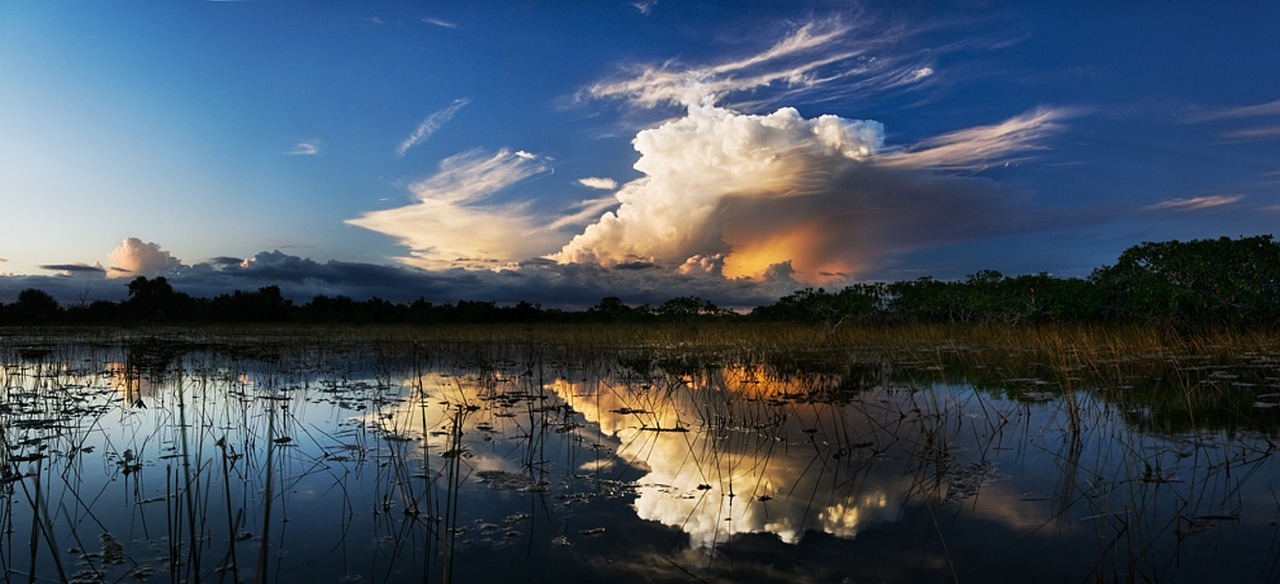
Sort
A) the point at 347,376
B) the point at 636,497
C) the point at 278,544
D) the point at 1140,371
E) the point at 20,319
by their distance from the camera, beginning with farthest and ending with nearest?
the point at 20,319, the point at 347,376, the point at 1140,371, the point at 636,497, the point at 278,544

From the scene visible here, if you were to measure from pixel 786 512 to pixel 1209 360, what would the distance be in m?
13.6

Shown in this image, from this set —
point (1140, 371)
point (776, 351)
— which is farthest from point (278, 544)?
point (776, 351)

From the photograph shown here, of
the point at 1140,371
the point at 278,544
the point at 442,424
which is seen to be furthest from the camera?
the point at 1140,371

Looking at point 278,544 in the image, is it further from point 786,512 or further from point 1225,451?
point 1225,451

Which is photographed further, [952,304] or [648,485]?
[952,304]

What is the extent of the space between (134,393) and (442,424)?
612 cm

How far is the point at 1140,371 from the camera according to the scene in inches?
455

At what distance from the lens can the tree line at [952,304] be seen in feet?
63.9

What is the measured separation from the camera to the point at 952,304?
30.9 meters

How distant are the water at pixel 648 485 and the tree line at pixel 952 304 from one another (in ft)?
21.4

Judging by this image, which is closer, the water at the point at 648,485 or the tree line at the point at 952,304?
the water at the point at 648,485

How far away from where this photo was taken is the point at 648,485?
5.06m

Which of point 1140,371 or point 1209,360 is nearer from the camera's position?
point 1140,371

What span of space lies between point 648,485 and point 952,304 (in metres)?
29.9
